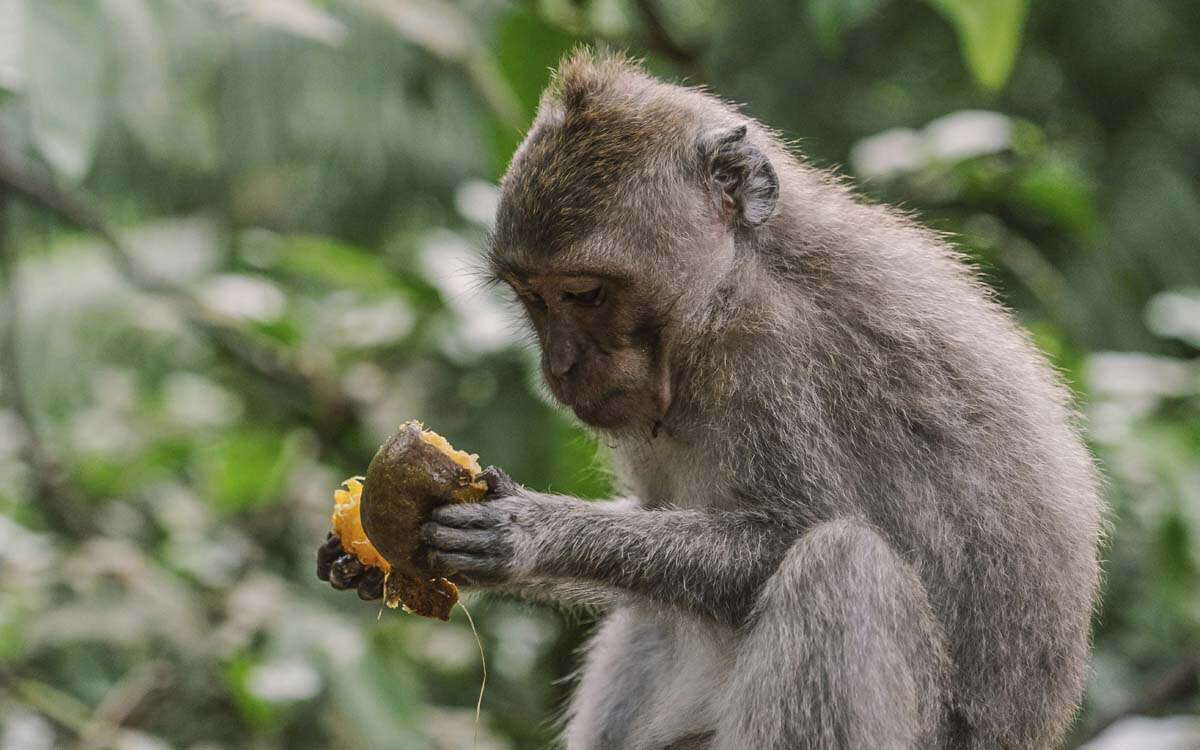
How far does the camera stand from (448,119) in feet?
30.5

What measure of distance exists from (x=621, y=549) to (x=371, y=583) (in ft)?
2.83

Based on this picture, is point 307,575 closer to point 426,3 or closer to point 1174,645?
point 426,3

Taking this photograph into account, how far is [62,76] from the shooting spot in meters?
4.38

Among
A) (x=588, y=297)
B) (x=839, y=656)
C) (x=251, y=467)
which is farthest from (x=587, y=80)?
(x=251, y=467)

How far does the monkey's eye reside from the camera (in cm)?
441

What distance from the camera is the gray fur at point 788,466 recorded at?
4258 mm

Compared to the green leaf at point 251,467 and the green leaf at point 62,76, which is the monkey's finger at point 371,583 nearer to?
the green leaf at point 62,76

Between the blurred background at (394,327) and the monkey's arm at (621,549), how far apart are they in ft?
5.51

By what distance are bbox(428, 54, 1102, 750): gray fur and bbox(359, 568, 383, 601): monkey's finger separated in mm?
480

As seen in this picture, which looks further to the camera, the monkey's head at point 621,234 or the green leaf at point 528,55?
the green leaf at point 528,55

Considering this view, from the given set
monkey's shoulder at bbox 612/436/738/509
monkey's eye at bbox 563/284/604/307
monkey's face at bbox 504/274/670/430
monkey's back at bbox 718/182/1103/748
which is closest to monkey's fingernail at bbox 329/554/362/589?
monkey's face at bbox 504/274/670/430

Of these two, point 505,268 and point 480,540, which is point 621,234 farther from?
point 480,540

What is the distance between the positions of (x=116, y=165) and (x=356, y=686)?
4.57 m

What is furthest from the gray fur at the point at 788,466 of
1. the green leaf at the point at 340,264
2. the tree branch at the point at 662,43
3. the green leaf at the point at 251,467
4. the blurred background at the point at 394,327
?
the tree branch at the point at 662,43
